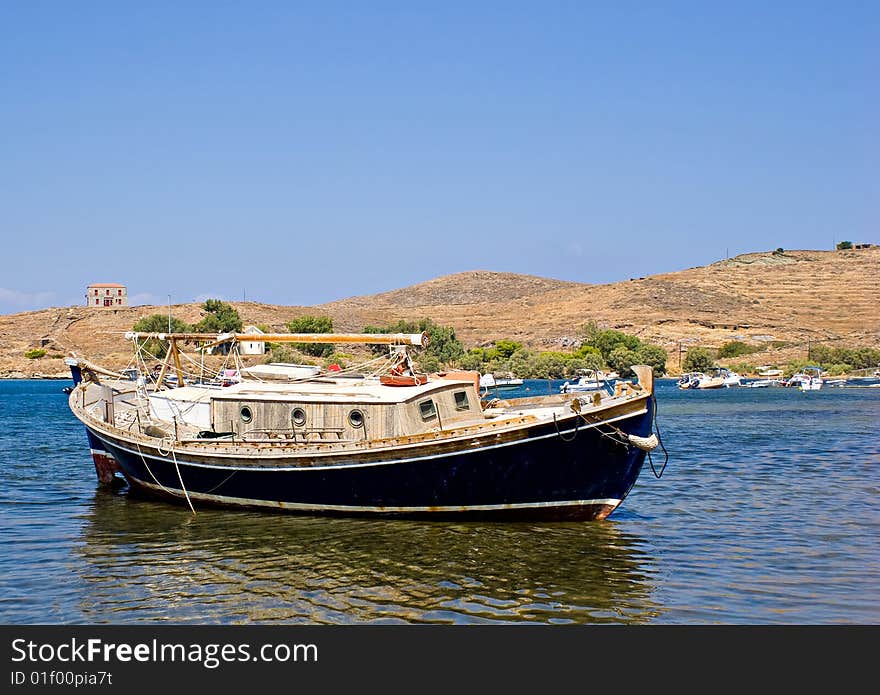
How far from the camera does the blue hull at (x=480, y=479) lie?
76.7ft

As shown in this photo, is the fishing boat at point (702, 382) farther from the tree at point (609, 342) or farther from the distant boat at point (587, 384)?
the tree at point (609, 342)

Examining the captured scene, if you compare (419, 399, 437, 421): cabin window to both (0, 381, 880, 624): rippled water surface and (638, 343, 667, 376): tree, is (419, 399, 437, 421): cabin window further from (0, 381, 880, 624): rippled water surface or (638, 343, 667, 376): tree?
(638, 343, 667, 376): tree

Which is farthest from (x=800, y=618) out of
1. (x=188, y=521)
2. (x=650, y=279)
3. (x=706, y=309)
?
(x=650, y=279)

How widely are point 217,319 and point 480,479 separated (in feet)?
384

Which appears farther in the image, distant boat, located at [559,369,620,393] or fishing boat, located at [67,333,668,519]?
distant boat, located at [559,369,620,393]

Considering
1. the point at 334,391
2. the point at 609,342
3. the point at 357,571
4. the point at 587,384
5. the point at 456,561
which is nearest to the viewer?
the point at 357,571

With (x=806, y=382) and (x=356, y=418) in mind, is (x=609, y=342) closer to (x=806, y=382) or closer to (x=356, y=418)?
(x=806, y=382)

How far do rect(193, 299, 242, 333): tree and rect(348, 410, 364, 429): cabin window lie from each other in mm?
101144

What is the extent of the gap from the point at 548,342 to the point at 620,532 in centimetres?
13507

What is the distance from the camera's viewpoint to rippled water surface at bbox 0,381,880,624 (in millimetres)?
17875

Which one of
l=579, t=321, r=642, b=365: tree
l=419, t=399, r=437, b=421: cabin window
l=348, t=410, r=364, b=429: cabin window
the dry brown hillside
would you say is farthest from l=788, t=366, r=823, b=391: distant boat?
l=348, t=410, r=364, b=429: cabin window

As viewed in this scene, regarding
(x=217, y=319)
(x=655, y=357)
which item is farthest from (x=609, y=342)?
(x=217, y=319)

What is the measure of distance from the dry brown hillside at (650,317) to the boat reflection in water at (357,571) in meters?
111

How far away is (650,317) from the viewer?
541 feet
